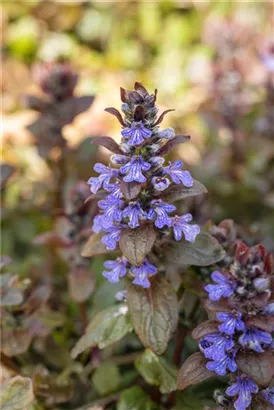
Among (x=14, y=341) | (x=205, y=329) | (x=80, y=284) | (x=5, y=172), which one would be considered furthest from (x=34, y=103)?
(x=205, y=329)

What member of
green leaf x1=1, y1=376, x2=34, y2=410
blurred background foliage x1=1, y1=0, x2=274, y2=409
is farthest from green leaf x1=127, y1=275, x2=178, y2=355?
blurred background foliage x1=1, y1=0, x2=274, y2=409

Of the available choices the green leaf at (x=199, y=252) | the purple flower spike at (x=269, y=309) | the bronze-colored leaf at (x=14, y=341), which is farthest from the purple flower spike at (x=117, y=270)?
the bronze-colored leaf at (x=14, y=341)

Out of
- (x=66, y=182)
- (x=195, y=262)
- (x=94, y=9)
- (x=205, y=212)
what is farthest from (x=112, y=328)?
Answer: (x=94, y=9)

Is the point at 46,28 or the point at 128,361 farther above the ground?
the point at 46,28

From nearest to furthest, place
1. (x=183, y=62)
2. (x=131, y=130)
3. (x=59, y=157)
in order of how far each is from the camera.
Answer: (x=131, y=130)
(x=59, y=157)
(x=183, y=62)

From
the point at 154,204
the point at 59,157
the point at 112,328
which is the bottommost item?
the point at 112,328

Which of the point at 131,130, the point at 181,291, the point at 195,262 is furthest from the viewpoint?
the point at 181,291

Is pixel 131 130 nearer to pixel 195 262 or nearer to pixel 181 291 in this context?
pixel 195 262
